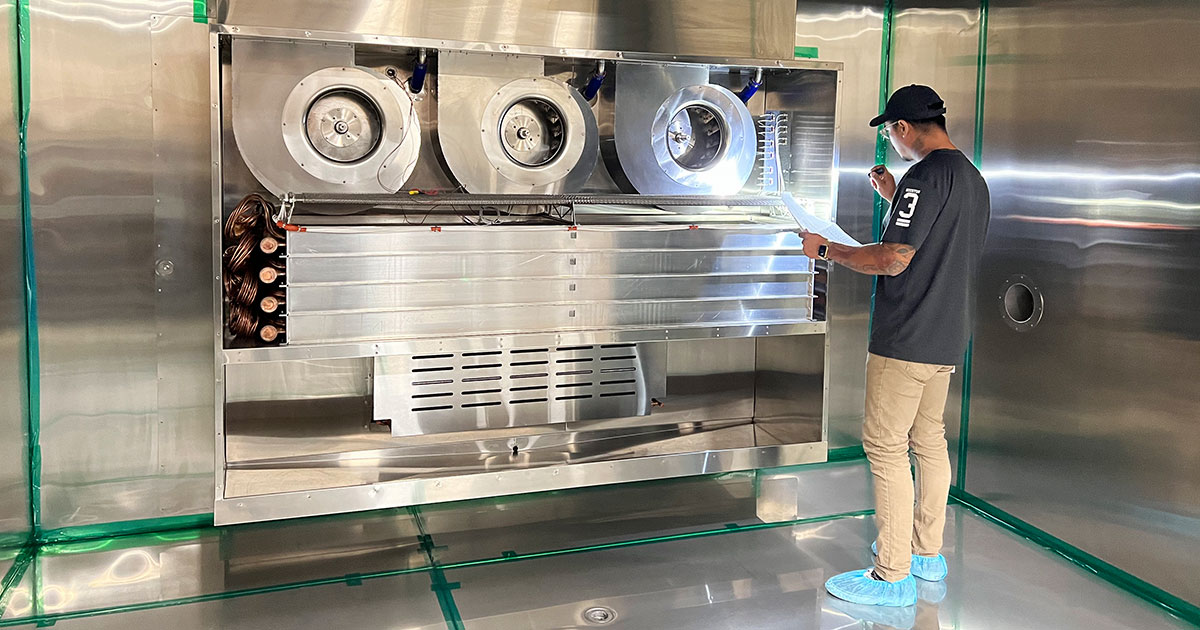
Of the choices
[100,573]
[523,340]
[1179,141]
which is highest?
[1179,141]

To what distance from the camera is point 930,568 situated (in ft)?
10.6

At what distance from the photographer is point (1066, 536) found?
11.5 ft

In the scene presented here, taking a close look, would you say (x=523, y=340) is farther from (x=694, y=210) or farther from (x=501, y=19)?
(x=501, y=19)

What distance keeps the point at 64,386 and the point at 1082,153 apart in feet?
11.9

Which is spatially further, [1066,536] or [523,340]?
[1066,536]

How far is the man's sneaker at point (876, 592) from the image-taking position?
303cm

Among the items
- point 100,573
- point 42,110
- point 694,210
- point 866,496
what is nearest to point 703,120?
point 694,210

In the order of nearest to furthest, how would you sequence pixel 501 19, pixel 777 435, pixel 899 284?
pixel 899 284 → pixel 501 19 → pixel 777 435

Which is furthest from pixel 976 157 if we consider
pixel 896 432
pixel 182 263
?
pixel 182 263

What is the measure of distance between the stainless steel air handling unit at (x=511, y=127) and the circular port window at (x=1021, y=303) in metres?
1.72

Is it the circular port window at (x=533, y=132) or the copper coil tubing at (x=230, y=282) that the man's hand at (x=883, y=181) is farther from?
the copper coil tubing at (x=230, y=282)

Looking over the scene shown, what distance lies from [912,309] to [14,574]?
2941mm

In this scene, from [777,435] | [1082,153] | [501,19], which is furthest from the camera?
[777,435]

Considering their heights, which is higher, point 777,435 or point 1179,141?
point 1179,141
